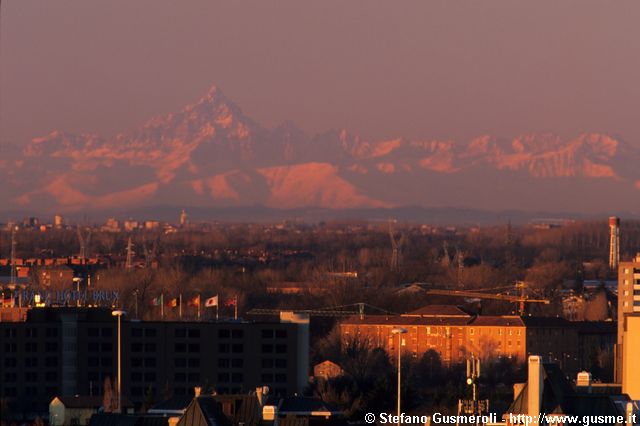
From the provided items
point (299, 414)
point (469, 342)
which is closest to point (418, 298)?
point (469, 342)

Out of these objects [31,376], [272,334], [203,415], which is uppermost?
[203,415]

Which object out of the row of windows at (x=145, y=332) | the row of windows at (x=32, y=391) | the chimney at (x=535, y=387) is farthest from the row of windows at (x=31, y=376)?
the chimney at (x=535, y=387)

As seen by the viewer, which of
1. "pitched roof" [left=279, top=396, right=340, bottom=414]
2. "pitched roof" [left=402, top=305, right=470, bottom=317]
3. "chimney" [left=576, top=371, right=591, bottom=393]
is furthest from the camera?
"pitched roof" [left=402, top=305, right=470, bottom=317]

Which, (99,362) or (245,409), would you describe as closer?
(245,409)

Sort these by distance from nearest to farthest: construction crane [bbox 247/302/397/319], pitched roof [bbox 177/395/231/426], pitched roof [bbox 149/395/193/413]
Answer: pitched roof [bbox 177/395/231/426] → pitched roof [bbox 149/395/193/413] → construction crane [bbox 247/302/397/319]

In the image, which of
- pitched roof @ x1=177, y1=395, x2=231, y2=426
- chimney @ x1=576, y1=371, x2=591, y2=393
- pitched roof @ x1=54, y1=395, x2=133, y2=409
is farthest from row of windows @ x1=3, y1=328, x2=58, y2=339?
pitched roof @ x1=177, y1=395, x2=231, y2=426

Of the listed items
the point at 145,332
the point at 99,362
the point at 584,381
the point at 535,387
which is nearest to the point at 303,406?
the point at 584,381

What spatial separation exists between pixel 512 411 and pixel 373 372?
62.2 metres

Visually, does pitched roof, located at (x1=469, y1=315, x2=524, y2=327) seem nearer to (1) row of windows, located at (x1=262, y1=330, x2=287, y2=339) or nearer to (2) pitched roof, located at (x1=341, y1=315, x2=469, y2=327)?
(2) pitched roof, located at (x1=341, y1=315, x2=469, y2=327)

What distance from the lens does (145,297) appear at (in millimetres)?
145500

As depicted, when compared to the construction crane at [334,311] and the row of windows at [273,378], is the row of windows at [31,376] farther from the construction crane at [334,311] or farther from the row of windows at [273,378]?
the construction crane at [334,311]

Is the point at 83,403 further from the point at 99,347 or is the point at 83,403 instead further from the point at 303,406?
the point at 99,347

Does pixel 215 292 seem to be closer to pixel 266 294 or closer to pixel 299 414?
pixel 266 294

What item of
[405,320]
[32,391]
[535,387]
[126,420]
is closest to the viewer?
[535,387]
